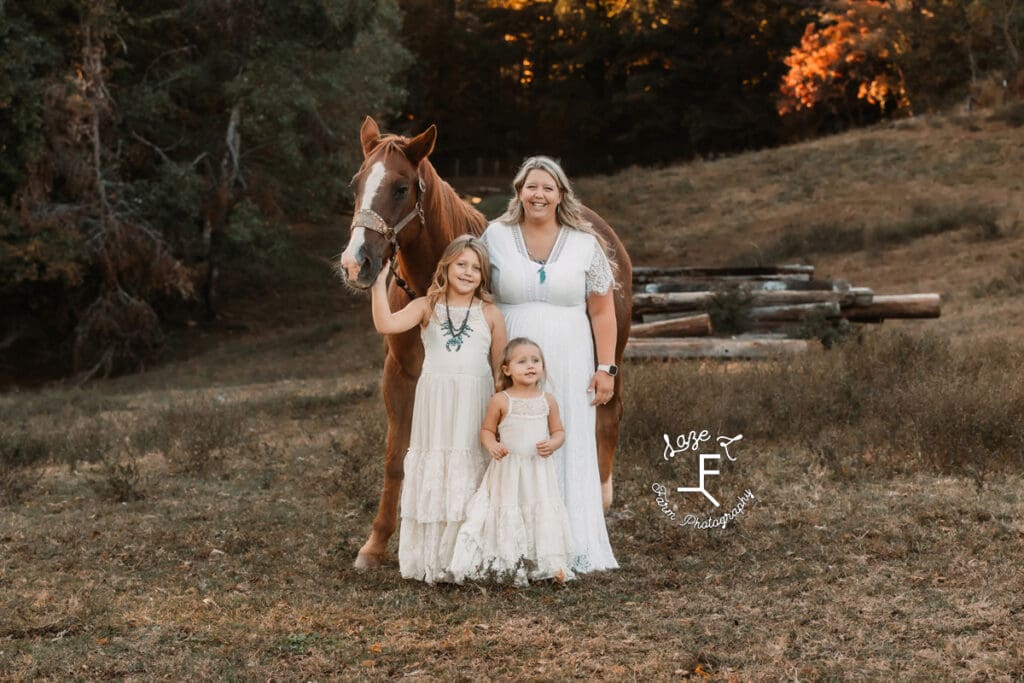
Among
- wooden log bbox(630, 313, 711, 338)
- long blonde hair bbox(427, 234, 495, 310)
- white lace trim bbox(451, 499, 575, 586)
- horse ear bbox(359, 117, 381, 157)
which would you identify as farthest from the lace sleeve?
wooden log bbox(630, 313, 711, 338)

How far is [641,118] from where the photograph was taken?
1833 inches

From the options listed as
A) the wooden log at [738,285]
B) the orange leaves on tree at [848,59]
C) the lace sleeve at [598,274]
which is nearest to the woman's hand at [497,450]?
the lace sleeve at [598,274]

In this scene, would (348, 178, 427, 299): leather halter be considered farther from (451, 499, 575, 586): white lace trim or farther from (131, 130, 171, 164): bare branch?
(131, 130, 171, 164): bare branch

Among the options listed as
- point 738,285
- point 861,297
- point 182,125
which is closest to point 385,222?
point 861,297

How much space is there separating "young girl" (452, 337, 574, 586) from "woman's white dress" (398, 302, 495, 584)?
0.11 m

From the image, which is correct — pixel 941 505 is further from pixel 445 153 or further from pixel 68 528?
pixel 445 153

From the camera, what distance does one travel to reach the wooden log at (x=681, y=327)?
13414 mm

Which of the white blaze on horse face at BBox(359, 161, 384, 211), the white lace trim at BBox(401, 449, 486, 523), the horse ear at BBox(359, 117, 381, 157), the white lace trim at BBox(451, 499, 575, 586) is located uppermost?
the horse ear at BBox(359, 117, 381, 157)

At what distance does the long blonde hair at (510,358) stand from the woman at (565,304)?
13 centimetres

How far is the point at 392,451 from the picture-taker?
6.57m

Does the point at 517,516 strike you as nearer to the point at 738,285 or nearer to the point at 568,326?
the point at 568,326

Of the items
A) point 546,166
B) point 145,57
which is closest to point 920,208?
point 145,57

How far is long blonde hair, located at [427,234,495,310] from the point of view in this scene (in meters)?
5.88

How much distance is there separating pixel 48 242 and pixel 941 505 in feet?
53.2
